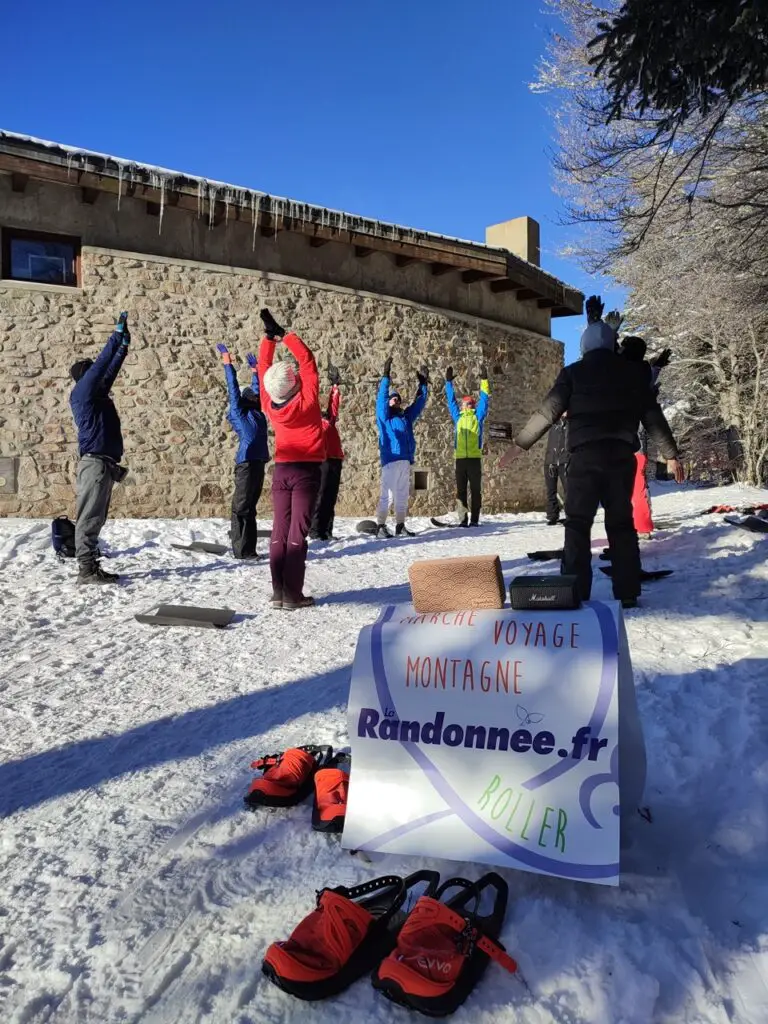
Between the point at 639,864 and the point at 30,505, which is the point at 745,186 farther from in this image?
the point at 30,505

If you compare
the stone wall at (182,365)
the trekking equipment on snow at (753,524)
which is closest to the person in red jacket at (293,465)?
the trekking equipment on snow at (753,524)

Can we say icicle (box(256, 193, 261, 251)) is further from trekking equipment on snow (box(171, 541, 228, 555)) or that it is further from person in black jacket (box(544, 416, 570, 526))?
trekking equipment on snow (box(171, 541, 228, 555))

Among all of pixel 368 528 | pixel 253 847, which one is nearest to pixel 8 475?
pixel 368 528

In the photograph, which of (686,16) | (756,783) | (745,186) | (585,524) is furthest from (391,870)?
(745,186)

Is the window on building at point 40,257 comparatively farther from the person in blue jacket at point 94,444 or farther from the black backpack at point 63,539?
the person in blue jacket at point 94,444

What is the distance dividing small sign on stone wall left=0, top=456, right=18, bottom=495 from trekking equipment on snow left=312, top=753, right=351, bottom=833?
9.25m

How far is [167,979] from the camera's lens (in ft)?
5.07

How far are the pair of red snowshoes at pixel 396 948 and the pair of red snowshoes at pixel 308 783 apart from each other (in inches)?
17.4

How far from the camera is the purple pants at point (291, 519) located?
5191 mm

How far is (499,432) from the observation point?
14.9 meters

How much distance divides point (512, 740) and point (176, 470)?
9.89 meters

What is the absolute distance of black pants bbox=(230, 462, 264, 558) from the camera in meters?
7.43

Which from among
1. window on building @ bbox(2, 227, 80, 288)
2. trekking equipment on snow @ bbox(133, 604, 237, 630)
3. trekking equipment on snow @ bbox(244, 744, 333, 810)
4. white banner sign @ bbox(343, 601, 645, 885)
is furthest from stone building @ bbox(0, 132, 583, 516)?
white banner sign @ bbox(343, 601, 645, 885)

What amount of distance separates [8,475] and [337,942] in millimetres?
10044
